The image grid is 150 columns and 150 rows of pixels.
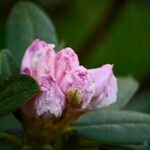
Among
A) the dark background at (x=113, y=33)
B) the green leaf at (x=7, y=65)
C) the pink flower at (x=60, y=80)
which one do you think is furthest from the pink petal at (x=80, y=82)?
the dark background at (x=113, y=33)

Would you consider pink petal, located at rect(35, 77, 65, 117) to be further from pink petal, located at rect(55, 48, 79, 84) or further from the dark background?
the dark background

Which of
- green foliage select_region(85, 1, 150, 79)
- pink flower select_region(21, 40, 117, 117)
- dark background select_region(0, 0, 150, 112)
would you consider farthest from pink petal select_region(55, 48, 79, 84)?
green foliage select_region(85, 1, 150, 79)

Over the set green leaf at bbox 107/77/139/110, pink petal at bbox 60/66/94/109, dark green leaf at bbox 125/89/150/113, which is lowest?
dark green leaf at bbox 125/89/150/113

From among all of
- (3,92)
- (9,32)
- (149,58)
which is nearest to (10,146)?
(3,92)

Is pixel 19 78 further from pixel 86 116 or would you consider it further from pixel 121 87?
pixel 121 87

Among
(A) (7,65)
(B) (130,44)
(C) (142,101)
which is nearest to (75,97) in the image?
(A) (7,65)

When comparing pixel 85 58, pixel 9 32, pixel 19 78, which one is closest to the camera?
pixel 19 78

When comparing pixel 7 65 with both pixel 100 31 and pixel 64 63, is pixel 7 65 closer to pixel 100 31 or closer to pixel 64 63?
pixel 64 63
